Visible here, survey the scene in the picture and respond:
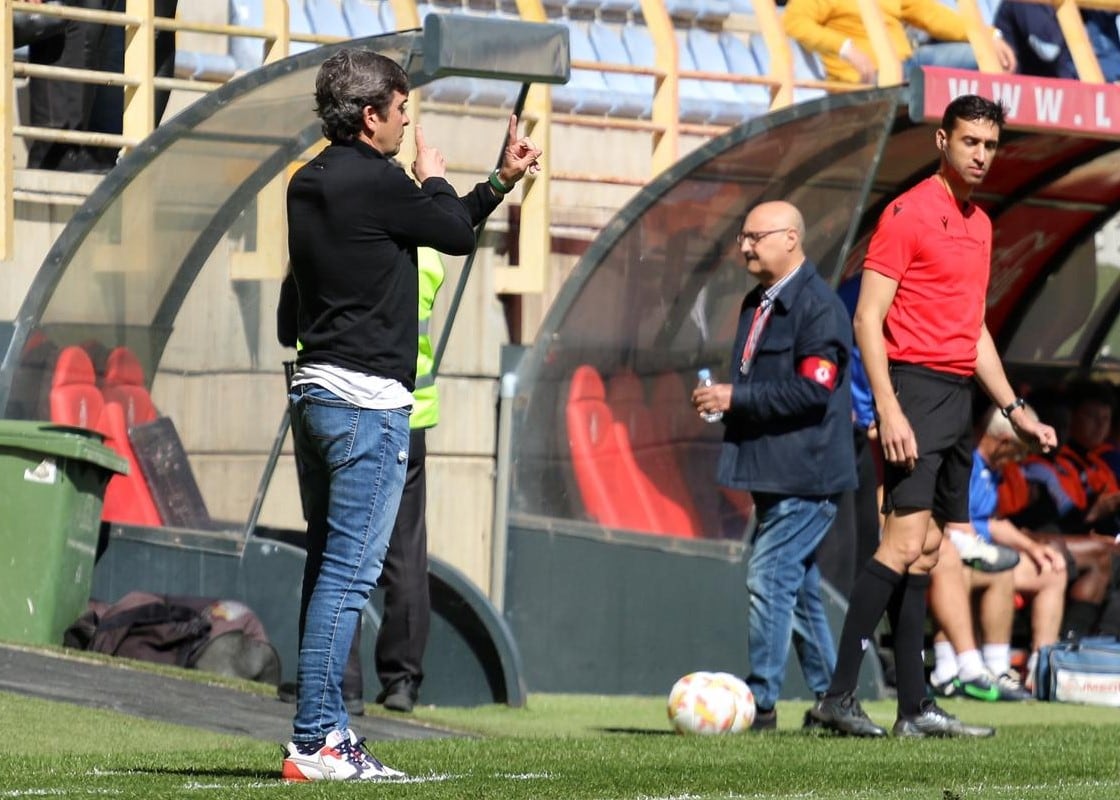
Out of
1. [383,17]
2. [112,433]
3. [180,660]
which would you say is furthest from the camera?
[383,17]

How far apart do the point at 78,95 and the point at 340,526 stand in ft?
19.2

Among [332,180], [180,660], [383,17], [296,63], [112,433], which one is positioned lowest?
[180,660]

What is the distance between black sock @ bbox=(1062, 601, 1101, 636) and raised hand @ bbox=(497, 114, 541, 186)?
7.26 meters

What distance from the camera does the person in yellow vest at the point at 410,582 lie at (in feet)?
29.1

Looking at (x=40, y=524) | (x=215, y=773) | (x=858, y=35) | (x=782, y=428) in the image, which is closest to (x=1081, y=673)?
(x=782, y=428)

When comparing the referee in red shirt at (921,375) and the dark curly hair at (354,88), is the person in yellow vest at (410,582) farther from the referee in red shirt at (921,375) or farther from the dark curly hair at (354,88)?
the dark curly hair at (354,88)

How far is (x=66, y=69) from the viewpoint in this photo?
10883 mm

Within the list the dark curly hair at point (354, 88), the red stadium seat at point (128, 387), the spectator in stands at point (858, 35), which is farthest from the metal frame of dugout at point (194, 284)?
the spectator in stands at point (858, 35)

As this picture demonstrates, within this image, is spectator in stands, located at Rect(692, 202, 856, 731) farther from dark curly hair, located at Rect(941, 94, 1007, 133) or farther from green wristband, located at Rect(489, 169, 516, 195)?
green wristband, located at Rect(489, 169, 516, 195)

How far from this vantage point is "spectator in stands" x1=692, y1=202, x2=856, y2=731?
8.32 metres

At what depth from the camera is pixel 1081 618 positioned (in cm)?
1280

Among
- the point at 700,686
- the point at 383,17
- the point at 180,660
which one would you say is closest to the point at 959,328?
the point at 700,686

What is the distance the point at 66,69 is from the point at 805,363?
4263 millimetres

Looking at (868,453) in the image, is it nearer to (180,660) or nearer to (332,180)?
(180,660)
